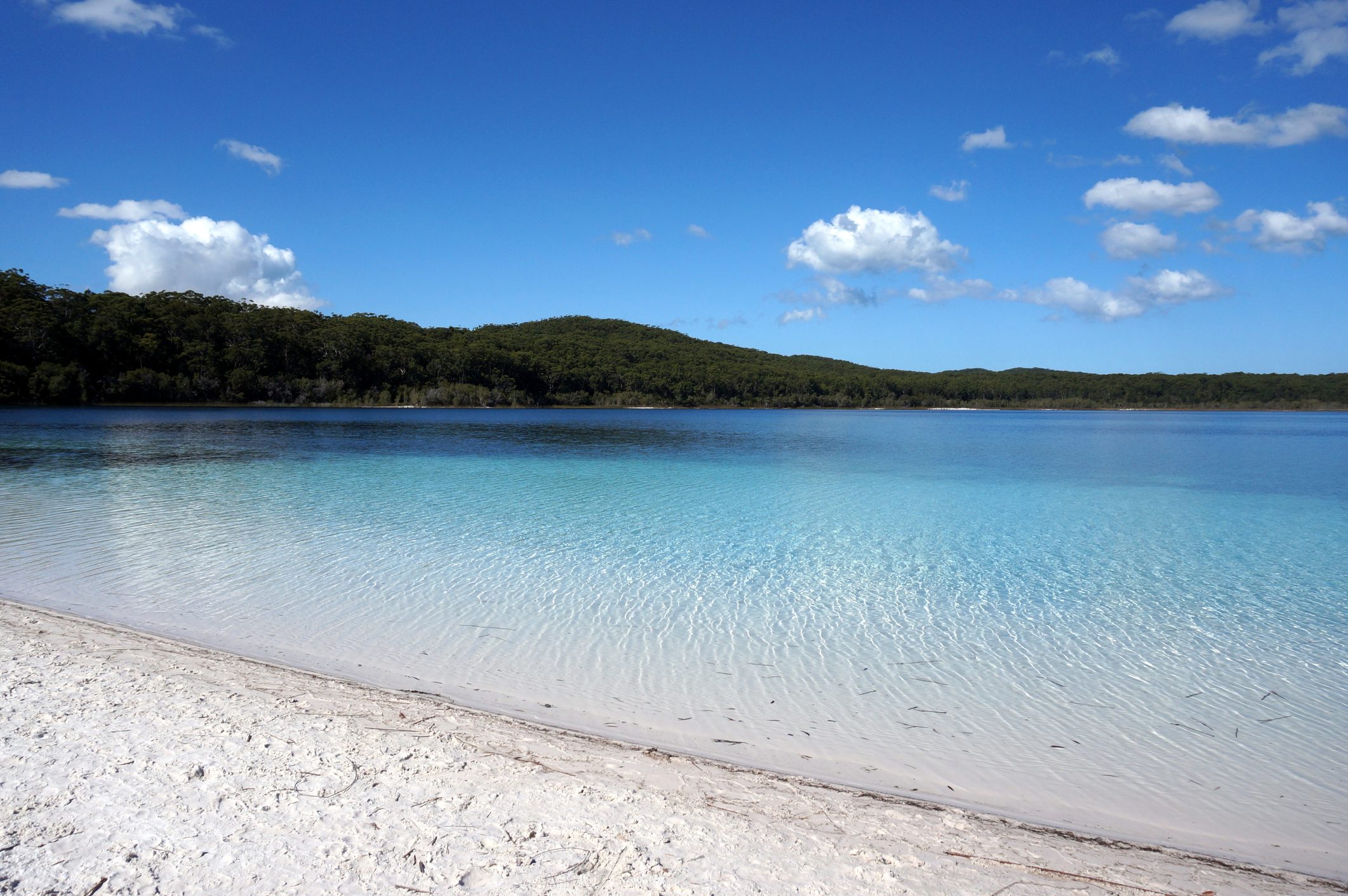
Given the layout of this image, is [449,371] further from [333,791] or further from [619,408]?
[333,791]

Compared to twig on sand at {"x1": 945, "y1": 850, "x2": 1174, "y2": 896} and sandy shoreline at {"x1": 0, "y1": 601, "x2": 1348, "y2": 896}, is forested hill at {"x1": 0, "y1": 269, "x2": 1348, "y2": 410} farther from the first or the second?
twig on sand at {"x1": 945, "y1": 850, "x2": 1174, "y2": 896}

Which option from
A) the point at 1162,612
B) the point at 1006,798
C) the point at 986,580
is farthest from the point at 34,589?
the point at 1162,612

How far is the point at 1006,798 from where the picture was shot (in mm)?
3324

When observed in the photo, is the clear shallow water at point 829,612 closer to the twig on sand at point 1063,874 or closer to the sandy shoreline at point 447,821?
the sandy shoreline at point 447,821

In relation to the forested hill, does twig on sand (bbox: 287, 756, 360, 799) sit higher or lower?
lower

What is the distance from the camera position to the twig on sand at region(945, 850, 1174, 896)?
253 cm

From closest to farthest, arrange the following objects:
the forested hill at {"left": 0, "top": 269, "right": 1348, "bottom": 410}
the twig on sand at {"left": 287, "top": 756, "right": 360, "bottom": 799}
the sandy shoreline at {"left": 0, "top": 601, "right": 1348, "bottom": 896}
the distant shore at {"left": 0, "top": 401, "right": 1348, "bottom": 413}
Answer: the sandy shoreline at {"left": 0, "top": 601, "right": 1348, "bottom": 896} < the twig on sand at {"left": 287, "top": 756, "right": 360, "bottom": 799} < the forested hill at {"left": 0, "top": 269, "right": 1348, "bottom": 410} < the distant shore at {"left": 0, "top": 401, "right": 1348, "bottom": 413}

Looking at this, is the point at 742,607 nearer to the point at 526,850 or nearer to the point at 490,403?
the point at 526,850

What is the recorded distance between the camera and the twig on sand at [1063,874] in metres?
2.53

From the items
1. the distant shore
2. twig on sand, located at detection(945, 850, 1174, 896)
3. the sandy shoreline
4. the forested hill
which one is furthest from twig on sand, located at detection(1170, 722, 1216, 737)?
A: the forested hill

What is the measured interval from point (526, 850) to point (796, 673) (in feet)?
8.79

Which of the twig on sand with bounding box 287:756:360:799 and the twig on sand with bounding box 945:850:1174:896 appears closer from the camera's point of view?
the twig on sand with bounding box 945:850:1174:896

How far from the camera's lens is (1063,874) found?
2.60 metres

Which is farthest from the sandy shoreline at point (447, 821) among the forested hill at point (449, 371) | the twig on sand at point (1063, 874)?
the forested hill at point (449, 371)
